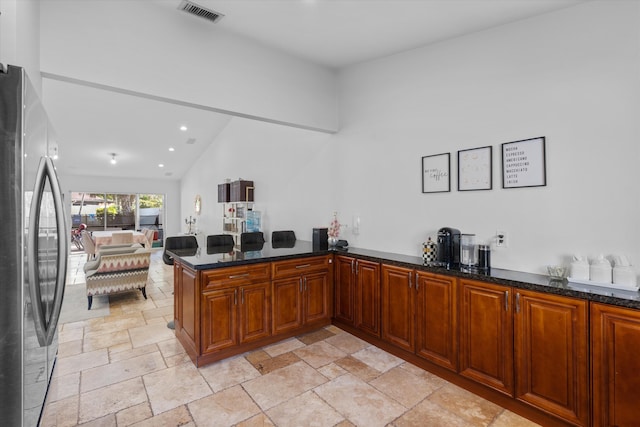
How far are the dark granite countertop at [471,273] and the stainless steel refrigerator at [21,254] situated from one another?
1352 millimetres

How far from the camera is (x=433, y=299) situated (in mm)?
2672

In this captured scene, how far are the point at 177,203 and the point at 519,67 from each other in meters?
11.4

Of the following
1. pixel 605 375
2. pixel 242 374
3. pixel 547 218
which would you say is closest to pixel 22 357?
pixel 242 374

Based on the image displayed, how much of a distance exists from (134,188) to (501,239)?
11436 mm

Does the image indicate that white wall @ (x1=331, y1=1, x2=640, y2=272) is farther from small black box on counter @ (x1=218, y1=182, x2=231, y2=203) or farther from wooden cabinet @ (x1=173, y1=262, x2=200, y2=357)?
small black box on counter @ (x1=218, y1=182, x2=231, y2=203)

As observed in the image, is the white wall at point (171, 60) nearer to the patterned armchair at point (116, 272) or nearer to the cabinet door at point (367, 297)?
the cabinet door at point (367, 297)

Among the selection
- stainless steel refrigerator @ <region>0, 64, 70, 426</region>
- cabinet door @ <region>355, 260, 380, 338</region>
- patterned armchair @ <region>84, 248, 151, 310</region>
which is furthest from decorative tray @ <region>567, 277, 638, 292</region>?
patterned armchair @ <region>84, 248, 151, 310</region>

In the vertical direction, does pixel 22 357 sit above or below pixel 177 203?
below

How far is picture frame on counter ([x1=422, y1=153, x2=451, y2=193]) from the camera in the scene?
9.96 ft

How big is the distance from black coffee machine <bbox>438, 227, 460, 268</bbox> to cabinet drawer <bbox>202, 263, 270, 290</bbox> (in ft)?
5.45

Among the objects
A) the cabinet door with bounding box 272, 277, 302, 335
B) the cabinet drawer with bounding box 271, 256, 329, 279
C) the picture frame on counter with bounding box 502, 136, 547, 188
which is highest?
the picture frame on counter with bounding box 502, 136, 547, 188

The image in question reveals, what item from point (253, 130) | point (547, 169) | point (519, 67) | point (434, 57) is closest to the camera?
point (547, 169)

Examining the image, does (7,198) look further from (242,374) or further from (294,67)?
(294,67)

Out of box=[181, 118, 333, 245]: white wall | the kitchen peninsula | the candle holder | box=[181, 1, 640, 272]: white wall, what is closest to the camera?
the kitchen peninsula
